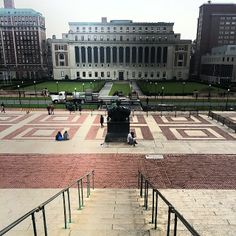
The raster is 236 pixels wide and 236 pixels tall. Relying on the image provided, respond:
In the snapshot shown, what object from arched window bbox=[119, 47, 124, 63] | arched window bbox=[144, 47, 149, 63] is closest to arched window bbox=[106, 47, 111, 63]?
arched window bbox=[119, 47, 124, 63]

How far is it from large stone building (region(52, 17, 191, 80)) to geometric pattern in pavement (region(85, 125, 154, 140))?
76.9 meters

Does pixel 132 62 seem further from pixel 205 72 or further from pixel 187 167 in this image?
pixel 187 167

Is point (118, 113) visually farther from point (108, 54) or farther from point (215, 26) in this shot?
point (215, 26)

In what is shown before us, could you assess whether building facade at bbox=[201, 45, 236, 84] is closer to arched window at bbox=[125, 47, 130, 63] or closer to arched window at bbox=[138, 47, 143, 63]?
arched window at bbox=[138, 47, 143, 63]

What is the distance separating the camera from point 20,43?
107m

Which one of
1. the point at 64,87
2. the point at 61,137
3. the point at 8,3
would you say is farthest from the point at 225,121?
the point at 8,3

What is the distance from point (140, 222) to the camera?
7.07 meters

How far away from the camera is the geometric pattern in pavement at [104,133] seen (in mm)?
21828

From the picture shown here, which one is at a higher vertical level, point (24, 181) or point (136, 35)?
point (136, 35)

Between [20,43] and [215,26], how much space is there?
86187mm

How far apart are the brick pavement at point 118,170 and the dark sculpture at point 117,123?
9.50ft

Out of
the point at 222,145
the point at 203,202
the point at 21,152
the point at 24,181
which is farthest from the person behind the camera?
the point at 222,145

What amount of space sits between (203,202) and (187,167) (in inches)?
186

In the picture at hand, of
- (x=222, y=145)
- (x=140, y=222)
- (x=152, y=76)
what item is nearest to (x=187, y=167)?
(x=222, y=145)
